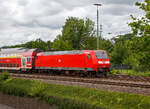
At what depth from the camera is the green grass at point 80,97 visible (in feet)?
30.1

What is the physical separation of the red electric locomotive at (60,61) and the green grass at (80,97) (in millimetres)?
9829

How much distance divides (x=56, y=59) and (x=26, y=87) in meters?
14.0

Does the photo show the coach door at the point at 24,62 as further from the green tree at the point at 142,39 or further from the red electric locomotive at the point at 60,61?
the green tree at the point at 142,39

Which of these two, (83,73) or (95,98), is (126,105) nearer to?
(95,98)

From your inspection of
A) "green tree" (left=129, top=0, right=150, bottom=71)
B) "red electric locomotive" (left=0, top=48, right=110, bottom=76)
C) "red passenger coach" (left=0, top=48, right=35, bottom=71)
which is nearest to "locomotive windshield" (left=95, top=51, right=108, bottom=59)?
"red electric locomotive" (left=0, top=48, right=110, bottom=76)

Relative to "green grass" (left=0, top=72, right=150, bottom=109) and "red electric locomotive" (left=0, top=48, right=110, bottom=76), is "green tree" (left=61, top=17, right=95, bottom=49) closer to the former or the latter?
"red electric locomotive" (left=0, top=48, right=110, bottom=76)

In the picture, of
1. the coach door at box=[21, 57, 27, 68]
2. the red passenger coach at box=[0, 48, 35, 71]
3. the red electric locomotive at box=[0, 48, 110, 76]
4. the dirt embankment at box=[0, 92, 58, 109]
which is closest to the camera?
the dirt embankment at box=[0, 92, 58, 109]

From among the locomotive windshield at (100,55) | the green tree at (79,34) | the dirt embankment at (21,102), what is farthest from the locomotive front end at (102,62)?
the green tree at (79,34)

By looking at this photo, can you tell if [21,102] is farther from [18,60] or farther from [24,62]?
[18,60]

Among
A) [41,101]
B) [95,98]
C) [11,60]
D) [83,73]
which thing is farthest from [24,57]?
[95,98]

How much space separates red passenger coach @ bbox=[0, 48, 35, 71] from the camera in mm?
32562

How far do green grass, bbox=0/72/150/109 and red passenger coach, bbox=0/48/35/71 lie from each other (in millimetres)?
17382

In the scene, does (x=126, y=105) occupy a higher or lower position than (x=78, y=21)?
lower

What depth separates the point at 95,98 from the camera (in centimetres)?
1048
